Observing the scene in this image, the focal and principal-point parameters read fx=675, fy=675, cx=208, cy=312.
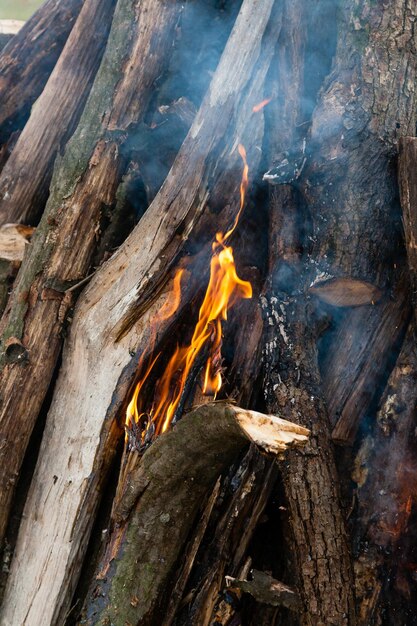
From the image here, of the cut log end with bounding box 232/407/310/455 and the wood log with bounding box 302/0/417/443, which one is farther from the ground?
the wood log with bounding box 302/0/417/443

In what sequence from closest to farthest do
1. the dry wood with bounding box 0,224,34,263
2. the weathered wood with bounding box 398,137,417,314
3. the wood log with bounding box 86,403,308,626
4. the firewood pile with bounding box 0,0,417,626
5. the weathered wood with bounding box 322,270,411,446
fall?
the wood log with bounding box 86,403,308,626 < the firewood pile with bounding box 0,0,417,626 < the weathered wood with bounding box 398,137,417,314 < the weathered wood with bounding box 322,270,411,446 < the dry wood with bounding box 0,224,34,263

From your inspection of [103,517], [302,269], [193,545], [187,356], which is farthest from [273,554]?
[302,269]

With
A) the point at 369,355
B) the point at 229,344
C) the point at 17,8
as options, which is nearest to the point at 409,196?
the point at 369,355

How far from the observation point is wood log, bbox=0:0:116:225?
411 centimetres

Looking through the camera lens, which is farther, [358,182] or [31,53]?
[31,53]

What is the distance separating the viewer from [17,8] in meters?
→ 8.34

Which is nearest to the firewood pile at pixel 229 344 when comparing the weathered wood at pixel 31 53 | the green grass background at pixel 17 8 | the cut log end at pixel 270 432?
the cut log end at pixel 270 432

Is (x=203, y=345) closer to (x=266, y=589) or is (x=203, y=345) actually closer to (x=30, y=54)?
(x=266, y=589)

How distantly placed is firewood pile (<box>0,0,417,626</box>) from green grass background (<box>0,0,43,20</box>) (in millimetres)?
5185

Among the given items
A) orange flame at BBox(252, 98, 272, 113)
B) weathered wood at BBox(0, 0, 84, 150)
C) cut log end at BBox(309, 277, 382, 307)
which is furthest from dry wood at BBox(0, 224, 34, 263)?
cut log end at BBox(309, 277, 382, 307)

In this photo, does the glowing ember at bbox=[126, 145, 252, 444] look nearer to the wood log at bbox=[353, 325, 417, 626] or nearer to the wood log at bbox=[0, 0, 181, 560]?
the wood log at bbox=[0, 0, 181, 560]

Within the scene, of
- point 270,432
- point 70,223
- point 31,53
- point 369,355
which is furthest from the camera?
point 31,53

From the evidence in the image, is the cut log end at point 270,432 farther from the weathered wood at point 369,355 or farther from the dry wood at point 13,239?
the dry wood at point 13,239

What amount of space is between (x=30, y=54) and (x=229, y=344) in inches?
101
